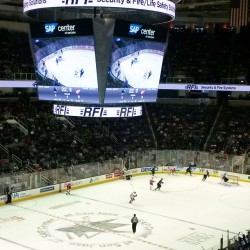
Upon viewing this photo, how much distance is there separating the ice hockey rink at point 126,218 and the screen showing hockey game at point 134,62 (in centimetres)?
513

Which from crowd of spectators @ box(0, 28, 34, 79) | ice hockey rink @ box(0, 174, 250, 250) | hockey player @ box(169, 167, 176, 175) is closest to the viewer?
ice hockey rink @ box(0, 174, 250, 250)

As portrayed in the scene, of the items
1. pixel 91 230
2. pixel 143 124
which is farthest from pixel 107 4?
pixel 143 124

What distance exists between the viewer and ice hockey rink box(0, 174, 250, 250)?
17656 millimetres

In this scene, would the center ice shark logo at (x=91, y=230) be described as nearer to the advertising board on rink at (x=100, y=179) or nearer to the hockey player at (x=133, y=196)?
the hockey player at (x=133, y=196)

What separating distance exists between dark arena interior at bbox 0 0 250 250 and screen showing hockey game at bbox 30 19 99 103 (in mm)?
39

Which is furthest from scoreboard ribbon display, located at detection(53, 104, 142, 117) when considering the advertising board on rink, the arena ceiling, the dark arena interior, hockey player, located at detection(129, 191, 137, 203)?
the arena ceiling

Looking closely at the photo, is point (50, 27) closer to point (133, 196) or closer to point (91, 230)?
point (91, 230)

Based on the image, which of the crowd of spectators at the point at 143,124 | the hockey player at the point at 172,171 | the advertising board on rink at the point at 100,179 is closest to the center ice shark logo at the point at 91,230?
the advertising board on rink at the point at 100,179

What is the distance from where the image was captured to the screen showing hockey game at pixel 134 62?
54.7 ft

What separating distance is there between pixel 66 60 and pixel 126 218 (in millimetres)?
7553

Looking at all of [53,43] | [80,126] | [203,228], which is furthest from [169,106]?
[53,43]

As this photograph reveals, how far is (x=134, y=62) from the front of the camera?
17641mm

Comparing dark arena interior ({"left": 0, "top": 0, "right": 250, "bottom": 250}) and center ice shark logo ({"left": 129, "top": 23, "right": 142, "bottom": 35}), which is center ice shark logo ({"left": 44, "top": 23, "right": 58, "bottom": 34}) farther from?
center ice shark logo ({"left": 129, "top": 23, "right": 142, "bottom": 35})

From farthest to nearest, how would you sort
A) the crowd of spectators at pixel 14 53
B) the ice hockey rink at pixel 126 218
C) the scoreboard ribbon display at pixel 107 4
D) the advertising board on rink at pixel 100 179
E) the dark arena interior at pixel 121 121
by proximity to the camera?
the crowd of spectators at pixel 14 53
the advertising board on rink at pixel 100 179
the ice hockey rink at pixel 126 218
the dark arena interior at pixel 121 121
the scoreboard ribbon display at pixel 107 4
